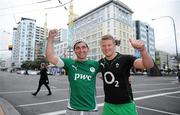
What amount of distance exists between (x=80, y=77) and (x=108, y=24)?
10716 cm

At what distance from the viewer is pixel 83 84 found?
3.11 m

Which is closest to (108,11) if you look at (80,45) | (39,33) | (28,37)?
(39,33)

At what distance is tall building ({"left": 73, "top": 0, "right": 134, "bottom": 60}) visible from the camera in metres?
105

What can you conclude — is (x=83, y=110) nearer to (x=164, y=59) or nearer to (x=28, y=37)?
(x=28, y=37)

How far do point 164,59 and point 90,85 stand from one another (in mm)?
170240

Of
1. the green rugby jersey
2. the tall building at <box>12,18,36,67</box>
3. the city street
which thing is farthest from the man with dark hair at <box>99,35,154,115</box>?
the tall building at <box>12,18,36,67</box>

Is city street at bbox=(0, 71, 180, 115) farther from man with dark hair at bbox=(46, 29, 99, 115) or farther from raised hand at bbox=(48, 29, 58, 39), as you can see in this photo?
raised hand at bbox=(48, 29, 58, 39)

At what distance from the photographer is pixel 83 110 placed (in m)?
3.04

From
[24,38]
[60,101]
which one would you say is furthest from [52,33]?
[24,38]

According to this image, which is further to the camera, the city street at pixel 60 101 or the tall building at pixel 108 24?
the tall building at pixel 108 24

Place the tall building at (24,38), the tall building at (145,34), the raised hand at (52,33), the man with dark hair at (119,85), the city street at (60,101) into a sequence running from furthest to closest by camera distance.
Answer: the tall building at (145,34), the tall building at (24,38), the city street at (60,101), the raised hand at (52,33), the man with dark hair at (119,85)

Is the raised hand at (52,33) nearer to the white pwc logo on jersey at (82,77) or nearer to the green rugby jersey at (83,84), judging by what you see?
the green rugby jersey at (83,84)

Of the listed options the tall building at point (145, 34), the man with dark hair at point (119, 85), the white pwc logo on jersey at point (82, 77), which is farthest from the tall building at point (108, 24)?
the man with dark hair at point (119, 85)

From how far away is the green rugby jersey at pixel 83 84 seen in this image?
3090 millimetres
